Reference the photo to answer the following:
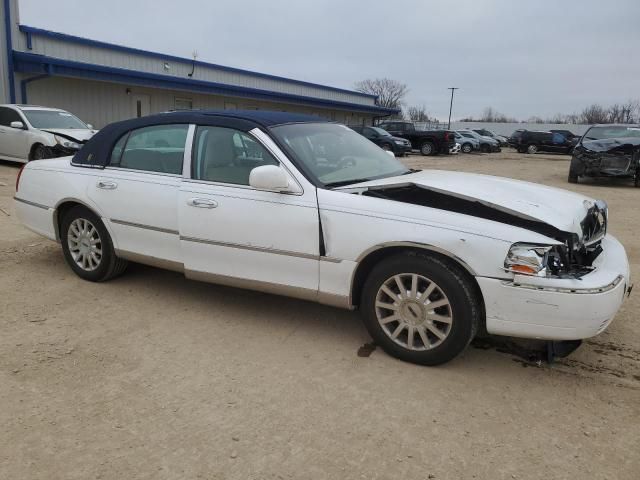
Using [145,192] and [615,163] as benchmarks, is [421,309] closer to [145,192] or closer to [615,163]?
[145,192]

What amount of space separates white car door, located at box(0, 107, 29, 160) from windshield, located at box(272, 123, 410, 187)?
10.5 m

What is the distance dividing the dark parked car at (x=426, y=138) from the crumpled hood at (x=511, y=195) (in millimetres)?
23765

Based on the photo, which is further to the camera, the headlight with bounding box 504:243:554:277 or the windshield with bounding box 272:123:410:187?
the windshield with bounding box 272:123:410:187

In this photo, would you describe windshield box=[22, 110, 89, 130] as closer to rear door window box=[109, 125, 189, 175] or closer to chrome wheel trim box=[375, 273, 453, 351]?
rear door window box=[109, 125, 189, 175]

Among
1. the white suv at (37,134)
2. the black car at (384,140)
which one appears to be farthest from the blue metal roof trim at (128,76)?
the black car at (384,140)

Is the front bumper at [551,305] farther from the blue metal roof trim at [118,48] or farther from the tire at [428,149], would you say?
the tire at [428,149]

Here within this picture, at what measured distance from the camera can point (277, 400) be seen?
9.80 feet

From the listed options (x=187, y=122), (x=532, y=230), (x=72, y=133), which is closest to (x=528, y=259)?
(x=532, y=230)

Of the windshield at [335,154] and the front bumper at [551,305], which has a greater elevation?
the windshield at [335,154]

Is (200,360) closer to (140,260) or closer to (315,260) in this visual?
(315,260)

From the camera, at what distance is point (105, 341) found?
3.67 meters

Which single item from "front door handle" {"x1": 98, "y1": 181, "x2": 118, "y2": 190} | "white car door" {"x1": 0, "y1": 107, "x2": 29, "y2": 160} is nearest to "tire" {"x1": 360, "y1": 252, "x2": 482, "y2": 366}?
"front door handle" {"x1": 98, "y1": 181, "x2": 118, "y2": 190}

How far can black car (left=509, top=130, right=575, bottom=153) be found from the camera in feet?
111

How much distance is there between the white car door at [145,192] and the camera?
13.7 feet
